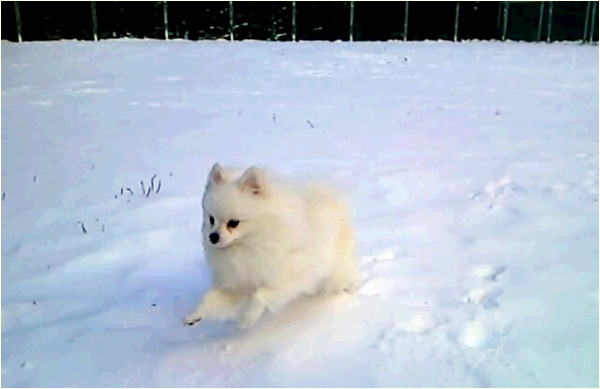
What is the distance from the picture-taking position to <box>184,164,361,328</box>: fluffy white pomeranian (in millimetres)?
2387

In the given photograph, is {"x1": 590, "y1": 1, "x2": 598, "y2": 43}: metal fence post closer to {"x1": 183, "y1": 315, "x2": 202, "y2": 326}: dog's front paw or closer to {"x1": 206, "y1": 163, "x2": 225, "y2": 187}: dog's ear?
{"x1": 206, "y1": 163, "x2": 225, "y2": 187}: dog's ear

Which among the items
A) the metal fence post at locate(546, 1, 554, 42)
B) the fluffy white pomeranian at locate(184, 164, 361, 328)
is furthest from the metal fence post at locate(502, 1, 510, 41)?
the fluffy white pomeranian at locate(184, 164, 361, 328)

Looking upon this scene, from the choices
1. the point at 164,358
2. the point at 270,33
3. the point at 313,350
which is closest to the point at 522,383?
the point at 313,350

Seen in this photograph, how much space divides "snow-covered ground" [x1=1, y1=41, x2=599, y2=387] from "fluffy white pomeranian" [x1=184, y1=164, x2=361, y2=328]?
0.21 m

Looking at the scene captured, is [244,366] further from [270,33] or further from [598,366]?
[270,33]

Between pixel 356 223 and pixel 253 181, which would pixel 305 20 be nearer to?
pixel 356 223

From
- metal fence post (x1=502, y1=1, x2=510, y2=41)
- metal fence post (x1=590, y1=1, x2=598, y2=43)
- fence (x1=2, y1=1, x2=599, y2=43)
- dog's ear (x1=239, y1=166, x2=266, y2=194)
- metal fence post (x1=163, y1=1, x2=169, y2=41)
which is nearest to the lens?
dog's ear (x1=239, y1=166, x2=266, y2=194)

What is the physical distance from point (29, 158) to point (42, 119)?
5.69ft

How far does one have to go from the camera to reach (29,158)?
5691 mm

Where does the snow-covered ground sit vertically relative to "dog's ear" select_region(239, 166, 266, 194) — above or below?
below

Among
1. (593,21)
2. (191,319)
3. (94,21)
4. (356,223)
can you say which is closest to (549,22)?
(593,21)

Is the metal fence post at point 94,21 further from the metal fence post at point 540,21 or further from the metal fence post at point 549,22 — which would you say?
the metal fence post at point 549,22

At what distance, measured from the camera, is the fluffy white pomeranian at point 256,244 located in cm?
239

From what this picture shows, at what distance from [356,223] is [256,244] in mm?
1696
